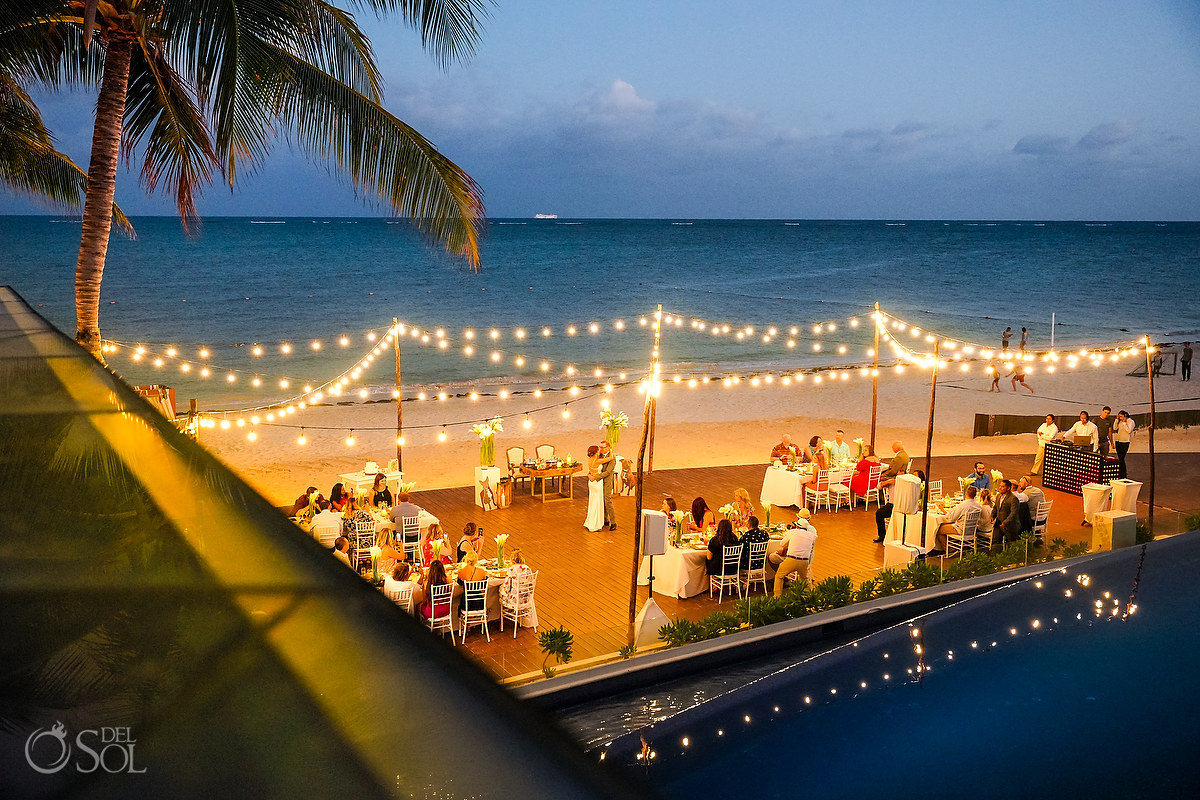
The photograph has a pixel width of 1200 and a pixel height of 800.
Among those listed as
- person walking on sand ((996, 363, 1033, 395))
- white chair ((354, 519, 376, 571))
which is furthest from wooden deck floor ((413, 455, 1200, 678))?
person walking on sand ((996, 363, 1033, 395))

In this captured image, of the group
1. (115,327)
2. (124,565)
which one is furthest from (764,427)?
(115,327)

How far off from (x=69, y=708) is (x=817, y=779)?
14.0 feet

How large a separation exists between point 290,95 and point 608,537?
753cm

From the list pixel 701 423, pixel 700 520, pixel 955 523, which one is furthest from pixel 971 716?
pixel 701 423

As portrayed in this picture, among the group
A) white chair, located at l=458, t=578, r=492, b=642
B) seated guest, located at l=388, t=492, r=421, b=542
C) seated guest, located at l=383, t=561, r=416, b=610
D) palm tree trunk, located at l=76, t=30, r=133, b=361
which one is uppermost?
palm tree trunk, located at l=76, t=30, r=133, b=361

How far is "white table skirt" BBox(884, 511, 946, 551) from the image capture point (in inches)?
487

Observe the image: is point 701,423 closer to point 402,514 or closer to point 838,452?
point 838,452

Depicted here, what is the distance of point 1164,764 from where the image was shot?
4.62 metres

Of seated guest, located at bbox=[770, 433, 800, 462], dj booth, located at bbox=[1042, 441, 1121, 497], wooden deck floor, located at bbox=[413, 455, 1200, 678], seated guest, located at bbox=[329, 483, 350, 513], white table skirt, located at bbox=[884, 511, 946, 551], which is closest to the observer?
wooden deck floor, located at bbox=[413, 455, 1200, 678]

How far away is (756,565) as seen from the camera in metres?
10.7

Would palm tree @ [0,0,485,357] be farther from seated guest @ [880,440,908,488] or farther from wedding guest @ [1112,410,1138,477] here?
wedding guest @ [1112,410,1138,477]

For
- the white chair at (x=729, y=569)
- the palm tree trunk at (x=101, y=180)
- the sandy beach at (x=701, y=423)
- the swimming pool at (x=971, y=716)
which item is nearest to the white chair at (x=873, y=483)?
the sandy beach at (x=701, y=423)

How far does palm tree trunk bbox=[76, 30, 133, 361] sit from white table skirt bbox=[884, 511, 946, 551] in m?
10.4

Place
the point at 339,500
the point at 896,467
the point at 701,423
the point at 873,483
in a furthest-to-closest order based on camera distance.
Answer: the point at 701,423 < the point at 873,483 < the point at 896,467 < the point at 339,500
